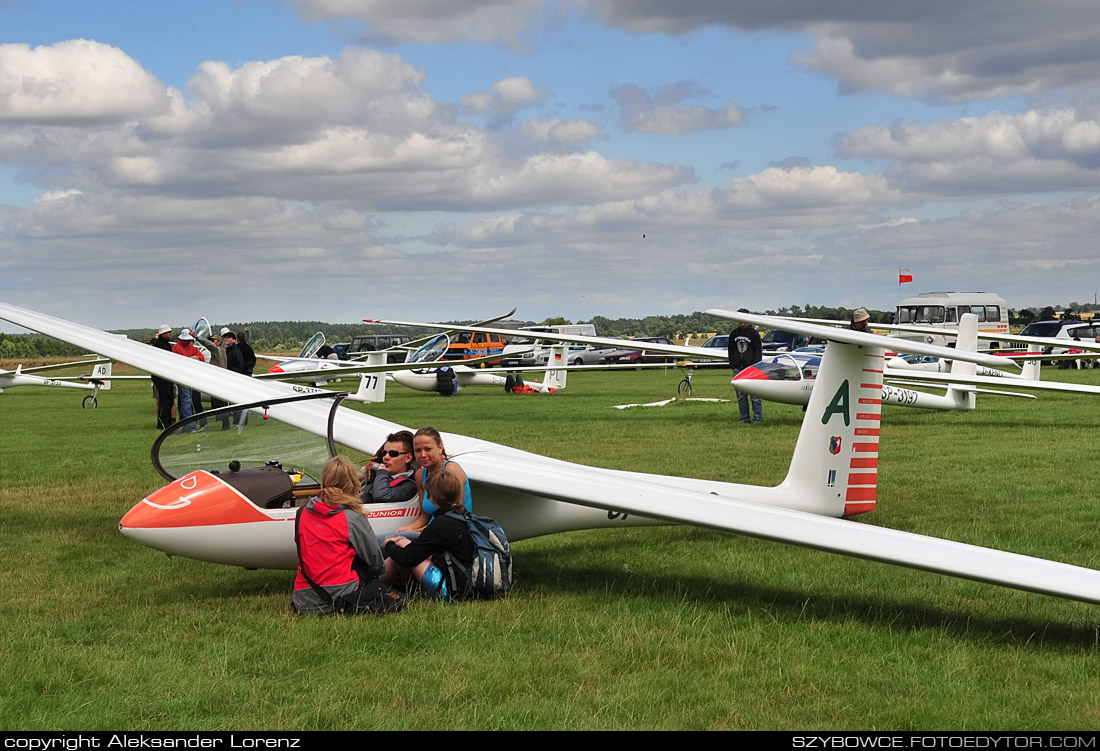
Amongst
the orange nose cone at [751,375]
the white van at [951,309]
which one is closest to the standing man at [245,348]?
the orange nose cone at [751,375]

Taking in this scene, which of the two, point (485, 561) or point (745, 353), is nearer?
point (485, 561)

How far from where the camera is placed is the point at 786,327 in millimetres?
7137

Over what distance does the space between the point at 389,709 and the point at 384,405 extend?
21598mm

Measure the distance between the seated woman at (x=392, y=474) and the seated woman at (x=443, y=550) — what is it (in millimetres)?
396

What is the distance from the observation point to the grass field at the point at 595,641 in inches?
177

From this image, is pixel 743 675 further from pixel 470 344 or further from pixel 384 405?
pixel 470 344

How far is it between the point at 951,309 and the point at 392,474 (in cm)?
4079

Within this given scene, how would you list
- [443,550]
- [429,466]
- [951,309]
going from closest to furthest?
[443,550]
[429,466]
[951,309]

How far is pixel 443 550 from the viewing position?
639 cm

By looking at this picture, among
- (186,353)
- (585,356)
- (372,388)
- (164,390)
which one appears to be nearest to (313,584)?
(186,353)

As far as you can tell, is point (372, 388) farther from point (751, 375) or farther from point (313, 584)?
point (313, 584)

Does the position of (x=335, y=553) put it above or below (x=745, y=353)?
below

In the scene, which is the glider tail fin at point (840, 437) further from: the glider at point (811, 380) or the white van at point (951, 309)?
the white van at point (951, 309)

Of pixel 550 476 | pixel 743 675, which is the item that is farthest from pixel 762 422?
pixel 743 675
